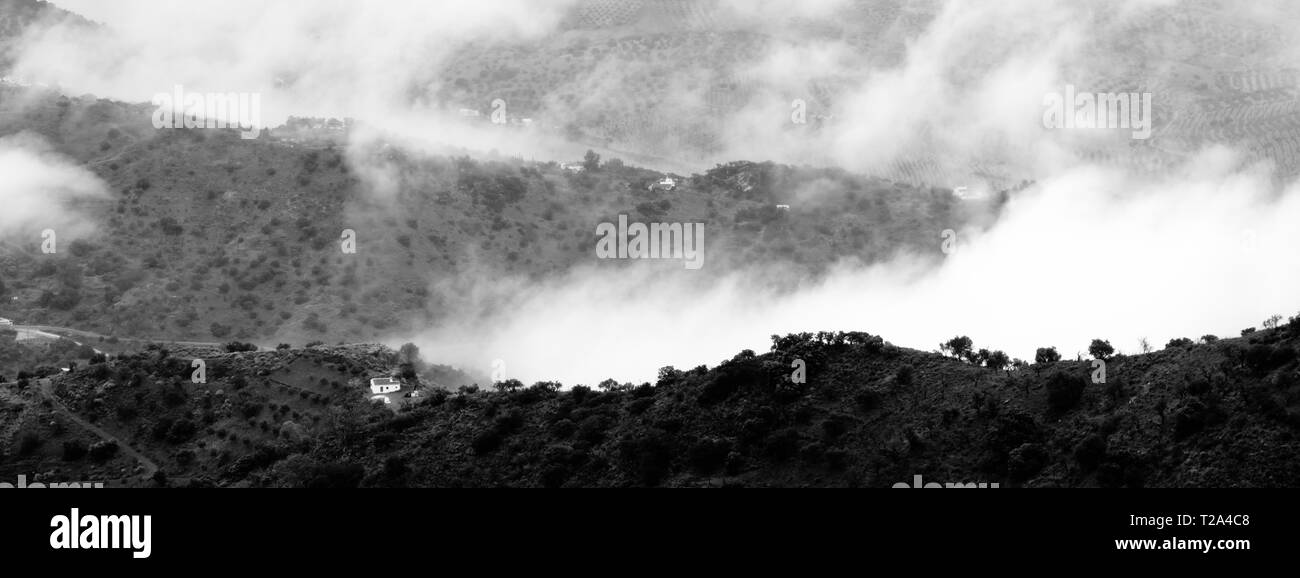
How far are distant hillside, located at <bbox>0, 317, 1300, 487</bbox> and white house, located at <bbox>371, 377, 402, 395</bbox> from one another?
88 cm

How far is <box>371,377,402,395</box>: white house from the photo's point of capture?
386 ft

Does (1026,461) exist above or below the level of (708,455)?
above

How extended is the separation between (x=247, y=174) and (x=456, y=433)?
98813 millimetres

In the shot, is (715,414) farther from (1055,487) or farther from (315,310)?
(315,310)

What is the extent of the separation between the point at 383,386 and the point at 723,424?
1292 inches

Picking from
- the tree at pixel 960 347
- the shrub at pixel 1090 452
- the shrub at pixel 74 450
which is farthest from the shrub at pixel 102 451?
the shrub at pixel 1090 452

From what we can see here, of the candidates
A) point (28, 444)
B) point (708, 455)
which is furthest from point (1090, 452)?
point (28, 444)

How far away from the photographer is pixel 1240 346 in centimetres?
8544

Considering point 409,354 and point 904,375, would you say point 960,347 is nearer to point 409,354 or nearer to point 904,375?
point 904,375

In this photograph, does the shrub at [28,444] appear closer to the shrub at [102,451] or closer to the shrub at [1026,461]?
the shrub at [102,451]

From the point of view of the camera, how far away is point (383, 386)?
118250 mm

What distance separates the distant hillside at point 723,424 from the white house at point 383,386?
88 centimetres

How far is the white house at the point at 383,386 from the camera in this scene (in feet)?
386
